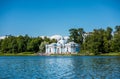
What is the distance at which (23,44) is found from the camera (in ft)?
573

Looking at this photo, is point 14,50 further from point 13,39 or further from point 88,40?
point 88,40

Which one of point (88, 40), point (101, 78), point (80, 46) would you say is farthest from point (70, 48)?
point (101, 78)

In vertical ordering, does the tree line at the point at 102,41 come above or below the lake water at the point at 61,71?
above

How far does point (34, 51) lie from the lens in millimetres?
171750

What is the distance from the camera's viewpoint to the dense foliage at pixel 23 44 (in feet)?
558

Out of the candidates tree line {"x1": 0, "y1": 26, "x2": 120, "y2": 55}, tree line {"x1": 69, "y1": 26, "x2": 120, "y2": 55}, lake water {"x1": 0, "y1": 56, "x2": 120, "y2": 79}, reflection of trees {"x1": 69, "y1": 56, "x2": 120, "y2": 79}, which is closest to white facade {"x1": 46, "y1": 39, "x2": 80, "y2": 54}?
tree line {"x1": 0, "y1": 26, "x2": 120, "y2": 55}

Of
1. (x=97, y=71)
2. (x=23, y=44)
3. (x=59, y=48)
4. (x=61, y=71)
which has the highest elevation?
(x=23, y=44)

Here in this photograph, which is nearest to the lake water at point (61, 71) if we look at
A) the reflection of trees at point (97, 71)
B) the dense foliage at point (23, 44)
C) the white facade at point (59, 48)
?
the reflection of trees at point (97, 71)

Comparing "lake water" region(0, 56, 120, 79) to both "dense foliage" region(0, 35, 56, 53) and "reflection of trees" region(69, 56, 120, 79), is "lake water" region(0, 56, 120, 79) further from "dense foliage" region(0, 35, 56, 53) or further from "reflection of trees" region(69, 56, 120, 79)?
"dense foliage" region(0, 35, 56, 53)

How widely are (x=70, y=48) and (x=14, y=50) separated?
37.1m

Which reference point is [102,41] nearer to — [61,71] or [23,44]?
[23,44]

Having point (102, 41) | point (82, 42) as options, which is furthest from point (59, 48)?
point (102, 41)

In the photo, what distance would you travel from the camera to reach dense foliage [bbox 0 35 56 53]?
170m

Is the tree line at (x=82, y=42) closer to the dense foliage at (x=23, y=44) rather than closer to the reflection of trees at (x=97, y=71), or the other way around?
the dense foliage at (x=23, y=44)
